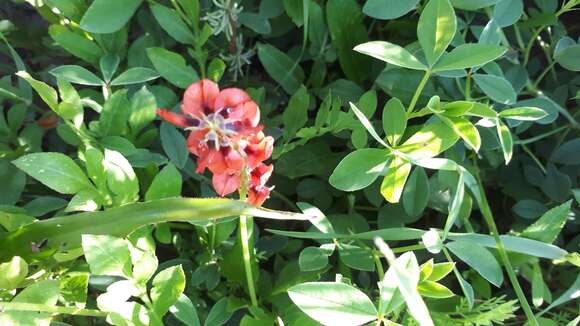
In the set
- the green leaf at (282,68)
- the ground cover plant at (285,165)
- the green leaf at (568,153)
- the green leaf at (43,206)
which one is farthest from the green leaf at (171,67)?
the green leaf at (568,153)

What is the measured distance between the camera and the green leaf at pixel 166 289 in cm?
78

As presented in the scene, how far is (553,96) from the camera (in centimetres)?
111

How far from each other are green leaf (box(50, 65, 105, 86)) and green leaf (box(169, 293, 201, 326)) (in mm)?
307

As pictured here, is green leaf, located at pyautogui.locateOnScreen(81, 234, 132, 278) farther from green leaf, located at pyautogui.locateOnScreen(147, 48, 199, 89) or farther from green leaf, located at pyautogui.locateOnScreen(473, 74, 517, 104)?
green leaf, located at pyautogui.locateOnScreen(473, 74, 517, 104)

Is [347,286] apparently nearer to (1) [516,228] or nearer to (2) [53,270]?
(2) [53,270]

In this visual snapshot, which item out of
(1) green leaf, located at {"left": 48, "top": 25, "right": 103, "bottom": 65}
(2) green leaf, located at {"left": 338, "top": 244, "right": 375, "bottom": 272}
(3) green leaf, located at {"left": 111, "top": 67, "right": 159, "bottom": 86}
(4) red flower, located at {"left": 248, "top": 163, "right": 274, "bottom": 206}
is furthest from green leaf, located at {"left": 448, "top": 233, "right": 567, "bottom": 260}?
(1) green leaf, located at {"left": 48, "top": 25, "right": 103, "bottom": 65}

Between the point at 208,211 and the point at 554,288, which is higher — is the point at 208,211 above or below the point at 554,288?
above

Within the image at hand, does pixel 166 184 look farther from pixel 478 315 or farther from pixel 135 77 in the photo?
pixel 478 315

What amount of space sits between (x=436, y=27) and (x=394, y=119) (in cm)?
12

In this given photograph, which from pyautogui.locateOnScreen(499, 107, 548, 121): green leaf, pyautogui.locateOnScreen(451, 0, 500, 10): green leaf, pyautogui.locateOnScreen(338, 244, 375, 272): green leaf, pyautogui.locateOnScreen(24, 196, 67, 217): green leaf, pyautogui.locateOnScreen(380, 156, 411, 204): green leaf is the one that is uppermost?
pyautogui.locateOnScreen(451, 0, 500, 10): green leaf

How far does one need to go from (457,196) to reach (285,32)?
46 cm

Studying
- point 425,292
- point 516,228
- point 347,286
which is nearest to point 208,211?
point 347,286

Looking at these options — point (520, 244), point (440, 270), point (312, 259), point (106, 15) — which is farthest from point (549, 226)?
point (106, 15)

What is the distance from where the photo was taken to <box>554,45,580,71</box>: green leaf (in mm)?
958
